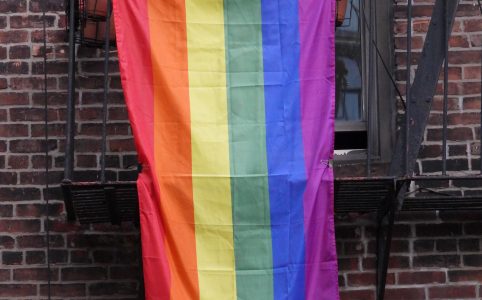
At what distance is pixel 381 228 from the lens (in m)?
5.54

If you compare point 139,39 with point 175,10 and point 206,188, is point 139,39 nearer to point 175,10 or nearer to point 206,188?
point 175,10

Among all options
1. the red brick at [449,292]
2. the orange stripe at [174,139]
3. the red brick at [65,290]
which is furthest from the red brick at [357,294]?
the red brick at [65,290]

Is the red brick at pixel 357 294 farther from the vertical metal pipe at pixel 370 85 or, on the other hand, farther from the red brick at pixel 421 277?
the vertical metal pipe at pixel 370 85

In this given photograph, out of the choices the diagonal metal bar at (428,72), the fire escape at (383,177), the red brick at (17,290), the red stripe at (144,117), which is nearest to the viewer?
the red stripe at (144,117)

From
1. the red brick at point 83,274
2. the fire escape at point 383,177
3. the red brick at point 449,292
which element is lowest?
the red brick at point 449,292

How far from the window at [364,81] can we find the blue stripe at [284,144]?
36.5 inches

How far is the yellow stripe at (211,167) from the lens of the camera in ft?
15.6

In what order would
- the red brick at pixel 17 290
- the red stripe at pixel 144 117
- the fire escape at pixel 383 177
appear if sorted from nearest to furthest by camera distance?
the red stripe at pixel 144 117
the fire escape at pixel 383 177
the red brick at pixel 17 290

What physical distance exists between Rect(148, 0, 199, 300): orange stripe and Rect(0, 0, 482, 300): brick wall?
2.77 ft

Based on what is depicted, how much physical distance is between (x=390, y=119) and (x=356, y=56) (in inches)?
17.4

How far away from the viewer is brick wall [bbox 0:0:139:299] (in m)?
5.54

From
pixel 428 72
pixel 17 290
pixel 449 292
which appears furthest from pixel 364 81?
pixel 17 290

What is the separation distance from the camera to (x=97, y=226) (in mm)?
5582

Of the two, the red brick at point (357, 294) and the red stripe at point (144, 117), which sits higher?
the red stripe at point (144, 117)
